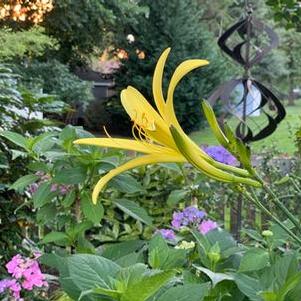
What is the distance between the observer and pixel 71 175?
1.53 metres

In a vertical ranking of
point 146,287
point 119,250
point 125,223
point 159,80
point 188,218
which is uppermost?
point 159,80

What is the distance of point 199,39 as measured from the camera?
16.5 meters

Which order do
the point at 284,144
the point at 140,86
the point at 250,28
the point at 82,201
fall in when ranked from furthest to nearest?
the point at 140,86, the point at 284,144, the point at 250,28, the point at 82,201

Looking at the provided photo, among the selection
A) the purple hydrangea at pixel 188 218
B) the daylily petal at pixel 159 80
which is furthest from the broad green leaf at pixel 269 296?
the purple hydrangea at pixel 188 218

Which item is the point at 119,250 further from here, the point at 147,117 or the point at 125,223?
the point at 125,223

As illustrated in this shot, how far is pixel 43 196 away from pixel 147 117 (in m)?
0.76

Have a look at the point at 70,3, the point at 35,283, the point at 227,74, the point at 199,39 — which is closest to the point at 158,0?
the point at 199,39

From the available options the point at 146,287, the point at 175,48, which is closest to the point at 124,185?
the point at 146,287

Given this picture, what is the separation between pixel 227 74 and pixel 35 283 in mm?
15823

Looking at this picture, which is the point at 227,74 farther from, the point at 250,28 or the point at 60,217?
the point at 60,217

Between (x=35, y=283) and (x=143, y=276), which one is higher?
(x=143, y=276)

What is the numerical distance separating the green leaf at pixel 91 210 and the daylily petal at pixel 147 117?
567 millimetres

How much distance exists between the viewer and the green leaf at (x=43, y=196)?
1.66 meters

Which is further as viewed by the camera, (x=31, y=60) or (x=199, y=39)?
(x=199, y=39)
